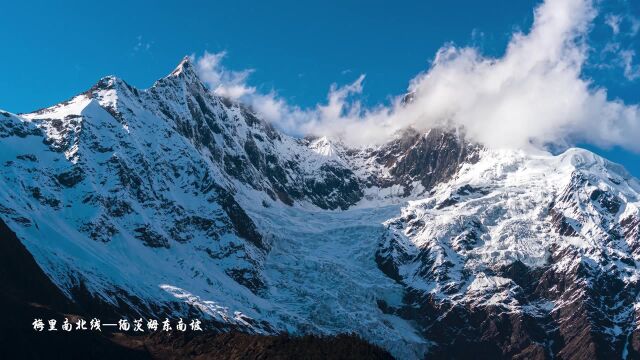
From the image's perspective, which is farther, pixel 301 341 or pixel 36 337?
pixel 36 337

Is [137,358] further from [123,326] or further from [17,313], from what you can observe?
[17,313]

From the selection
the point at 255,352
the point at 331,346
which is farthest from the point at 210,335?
the point at 331,346

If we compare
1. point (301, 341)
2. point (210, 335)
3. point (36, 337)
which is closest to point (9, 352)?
point (36, 337)

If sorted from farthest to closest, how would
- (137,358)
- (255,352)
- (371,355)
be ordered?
(137,358) → (255,352) → (371,355)

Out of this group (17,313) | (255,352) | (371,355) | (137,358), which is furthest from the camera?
(17,313)

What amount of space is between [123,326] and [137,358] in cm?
705

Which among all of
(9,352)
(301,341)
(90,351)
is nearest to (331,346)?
(301,341)

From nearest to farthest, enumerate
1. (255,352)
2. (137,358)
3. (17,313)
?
(255,352) < (137,358) < (17,313)

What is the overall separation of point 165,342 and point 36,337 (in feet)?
76.8

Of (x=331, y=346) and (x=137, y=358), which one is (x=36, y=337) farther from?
(x=331, y=346)

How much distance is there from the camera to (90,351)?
181 metres

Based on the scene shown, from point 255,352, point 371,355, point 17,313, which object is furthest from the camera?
point 17,313

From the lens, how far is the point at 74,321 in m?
199

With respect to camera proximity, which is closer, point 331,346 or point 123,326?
point 331,346
